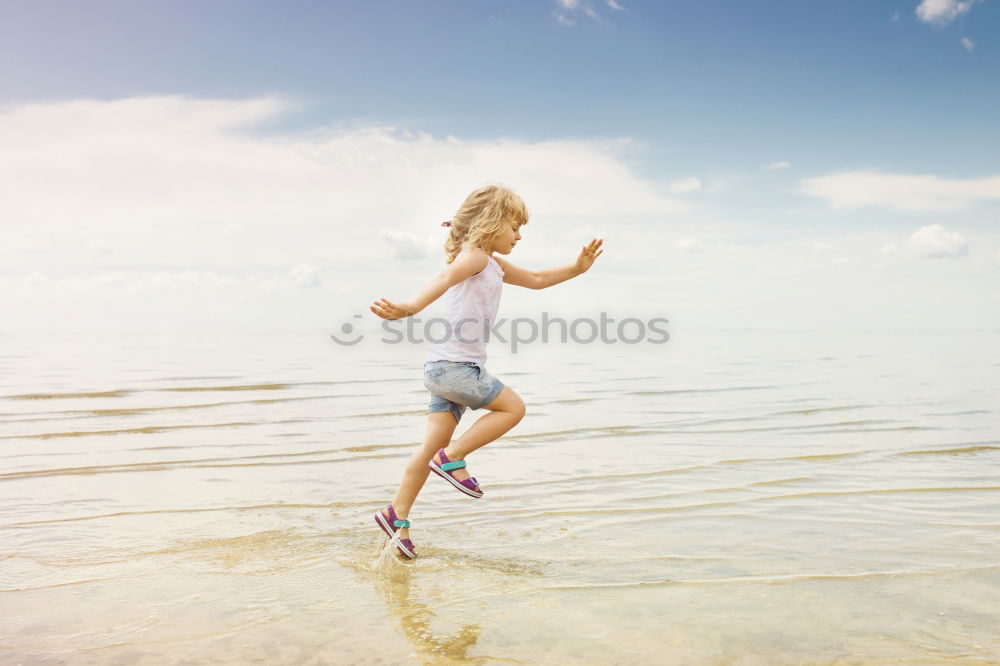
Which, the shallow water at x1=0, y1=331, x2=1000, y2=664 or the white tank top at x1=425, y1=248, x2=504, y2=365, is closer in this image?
the shallow water at x1=0, y1=331, x2=1000, y2=664

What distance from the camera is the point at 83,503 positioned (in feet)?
19.6

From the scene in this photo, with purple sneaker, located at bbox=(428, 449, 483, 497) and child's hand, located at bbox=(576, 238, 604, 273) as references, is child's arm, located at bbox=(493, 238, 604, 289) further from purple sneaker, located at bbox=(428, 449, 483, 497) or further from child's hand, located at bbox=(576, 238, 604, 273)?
purple sneaker, located at bbox=(428, 449, 483, 497)

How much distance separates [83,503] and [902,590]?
5.50 metres

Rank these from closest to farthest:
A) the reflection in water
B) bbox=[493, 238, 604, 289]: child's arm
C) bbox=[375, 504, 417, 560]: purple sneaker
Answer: the reflection in water < bbox=[375, 504, 417, 560]: purple sneaker < bbox=[493, 238, 604, 289]: child's arm

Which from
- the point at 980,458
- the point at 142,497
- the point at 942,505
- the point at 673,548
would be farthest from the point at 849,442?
the point at 142,497

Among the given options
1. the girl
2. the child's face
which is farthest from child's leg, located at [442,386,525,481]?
the child's face

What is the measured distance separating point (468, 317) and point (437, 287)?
0.34 m

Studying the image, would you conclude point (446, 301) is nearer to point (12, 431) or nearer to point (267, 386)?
point (12, 431)

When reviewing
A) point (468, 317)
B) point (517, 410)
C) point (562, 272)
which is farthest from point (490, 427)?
point (562, 272)

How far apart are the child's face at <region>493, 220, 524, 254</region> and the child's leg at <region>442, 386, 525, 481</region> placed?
2.61ft

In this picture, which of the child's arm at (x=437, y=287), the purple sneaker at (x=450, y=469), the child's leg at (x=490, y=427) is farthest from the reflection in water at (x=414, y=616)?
the child's arm at (x=437, y=287)

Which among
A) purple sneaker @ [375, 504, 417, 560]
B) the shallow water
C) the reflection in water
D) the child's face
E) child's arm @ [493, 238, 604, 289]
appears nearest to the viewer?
the reflection in water

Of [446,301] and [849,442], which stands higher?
[446,301]

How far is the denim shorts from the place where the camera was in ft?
14.4
